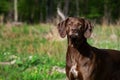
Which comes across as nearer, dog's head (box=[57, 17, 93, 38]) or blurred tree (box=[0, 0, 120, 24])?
dog's head (box=[57, 17, 93, 38])

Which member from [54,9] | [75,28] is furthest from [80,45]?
[54,9]

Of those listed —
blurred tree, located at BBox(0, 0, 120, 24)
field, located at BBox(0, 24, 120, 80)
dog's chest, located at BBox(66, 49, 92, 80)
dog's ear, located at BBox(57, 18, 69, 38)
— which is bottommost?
blurred tree, located at BBox(0, 0, 120, 24)

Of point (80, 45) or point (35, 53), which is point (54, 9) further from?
point (80, 45)

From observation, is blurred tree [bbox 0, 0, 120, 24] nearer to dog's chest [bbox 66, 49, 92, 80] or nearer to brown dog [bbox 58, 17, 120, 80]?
brown dog [bbox 58, 17, 120, 80]

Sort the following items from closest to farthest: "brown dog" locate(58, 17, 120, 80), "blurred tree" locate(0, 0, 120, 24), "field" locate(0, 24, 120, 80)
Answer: "brown dog" locate(58, 17, 120, 80) < "field" locate(0, 24, 120, 80) < "blurred tree" locate(0, 0, 120, 24)

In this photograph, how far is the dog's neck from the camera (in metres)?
8.44

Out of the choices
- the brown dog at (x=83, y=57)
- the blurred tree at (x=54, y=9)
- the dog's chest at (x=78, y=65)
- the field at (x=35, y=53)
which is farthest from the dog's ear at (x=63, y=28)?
the blurred tree at (x=54, y=9)

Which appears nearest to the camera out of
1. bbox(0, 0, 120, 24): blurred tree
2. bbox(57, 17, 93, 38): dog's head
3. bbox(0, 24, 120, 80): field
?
bbox(57, 17, 93, 38): dog's head

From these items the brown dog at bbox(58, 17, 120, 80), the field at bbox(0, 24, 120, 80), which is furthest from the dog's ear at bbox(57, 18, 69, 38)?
the field at bbox(0, 24, 120, 80)

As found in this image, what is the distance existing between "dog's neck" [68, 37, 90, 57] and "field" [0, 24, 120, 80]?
102 inches

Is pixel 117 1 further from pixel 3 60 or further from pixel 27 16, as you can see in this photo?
pixel 3 60

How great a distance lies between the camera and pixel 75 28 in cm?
811

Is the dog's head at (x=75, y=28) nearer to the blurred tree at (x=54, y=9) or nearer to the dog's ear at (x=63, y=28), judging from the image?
the dog's ear at (x=63, y=28)

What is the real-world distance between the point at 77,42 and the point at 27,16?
152 ft
